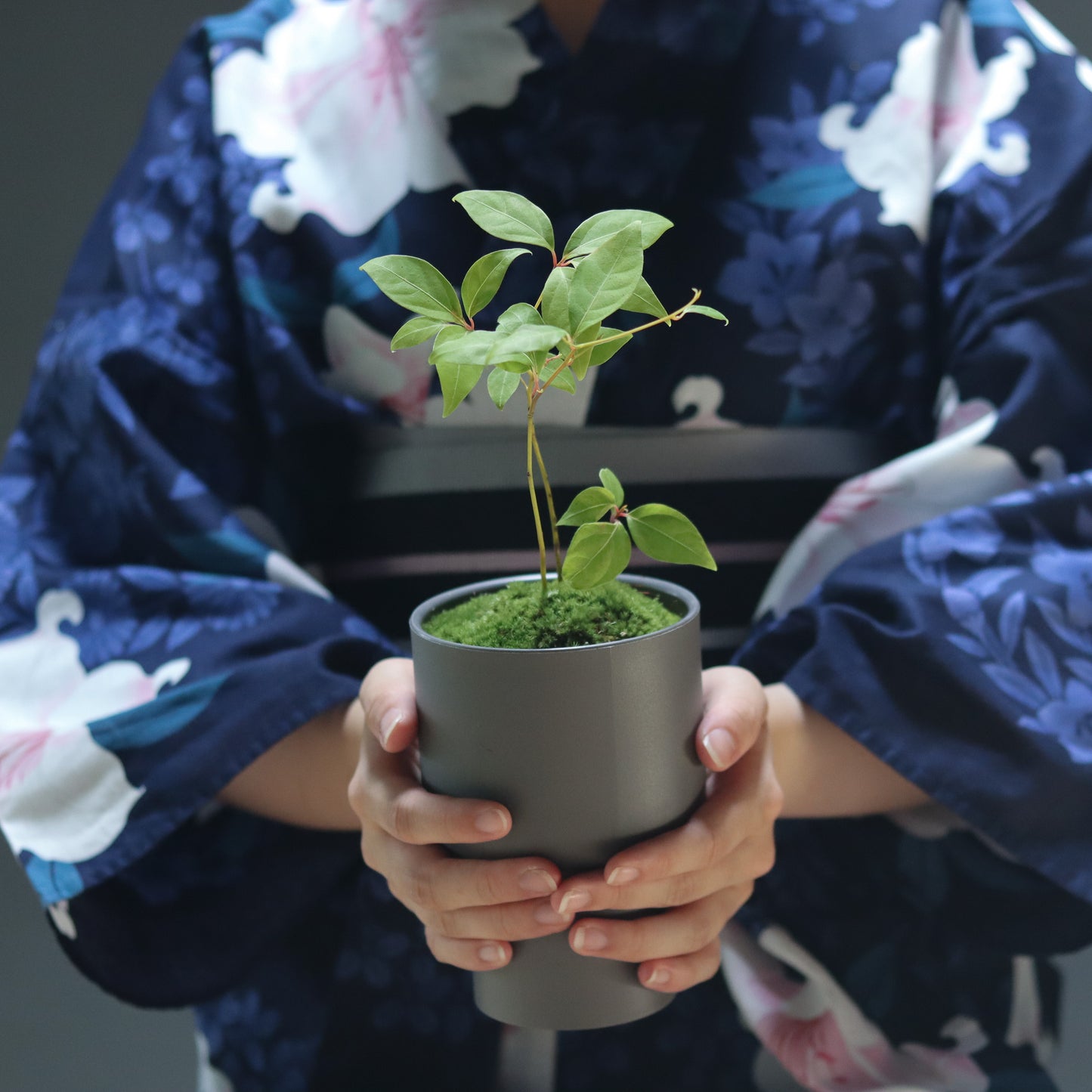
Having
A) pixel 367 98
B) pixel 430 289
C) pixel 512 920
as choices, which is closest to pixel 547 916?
pixel 512 920

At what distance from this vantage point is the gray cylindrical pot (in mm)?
399

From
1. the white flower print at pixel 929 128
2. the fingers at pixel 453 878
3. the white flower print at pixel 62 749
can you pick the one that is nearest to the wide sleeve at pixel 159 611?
the white flower print at pixel 62 749

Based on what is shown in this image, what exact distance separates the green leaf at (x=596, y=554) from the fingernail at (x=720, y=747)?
0.08 meters

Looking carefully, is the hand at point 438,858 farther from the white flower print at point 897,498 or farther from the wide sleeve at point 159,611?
the white flower print at point 897,498

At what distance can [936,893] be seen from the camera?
0.63m

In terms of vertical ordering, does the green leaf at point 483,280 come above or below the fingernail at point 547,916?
above

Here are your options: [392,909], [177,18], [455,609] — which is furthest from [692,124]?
[177,18]

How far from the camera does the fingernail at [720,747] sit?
44 cm

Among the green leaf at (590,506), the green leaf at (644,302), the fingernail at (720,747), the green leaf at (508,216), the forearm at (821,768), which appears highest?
the green leaf at (508,216)

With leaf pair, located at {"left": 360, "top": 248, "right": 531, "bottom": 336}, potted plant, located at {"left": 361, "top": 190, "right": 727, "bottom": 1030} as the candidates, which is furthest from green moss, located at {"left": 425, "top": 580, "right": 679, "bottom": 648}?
leaf pair, located at {"left": 360, "top": 248, "right": 531, "bottom": 336}

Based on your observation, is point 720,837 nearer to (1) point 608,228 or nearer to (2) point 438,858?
(2) point 438,858

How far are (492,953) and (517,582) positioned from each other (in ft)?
0.46

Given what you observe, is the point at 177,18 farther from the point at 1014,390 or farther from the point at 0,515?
the point at 1014,390

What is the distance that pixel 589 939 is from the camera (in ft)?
1.47
